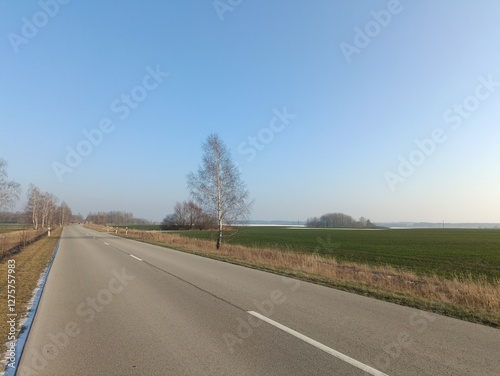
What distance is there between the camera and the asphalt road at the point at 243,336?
4449 mm

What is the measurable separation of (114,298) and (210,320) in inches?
130

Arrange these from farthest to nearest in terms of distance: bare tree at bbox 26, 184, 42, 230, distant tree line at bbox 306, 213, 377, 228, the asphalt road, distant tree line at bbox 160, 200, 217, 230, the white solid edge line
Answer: distant tree line at bbox 306, 213, 377, 228, distant tree line at bbox 160, 200, 217, 230, bare tree at bbox 26, 184, 42, 230, the asphalt road, the white solid edge line

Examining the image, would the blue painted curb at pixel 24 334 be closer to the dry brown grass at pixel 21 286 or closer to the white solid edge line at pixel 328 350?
the dry brown grass at pixel 21 286

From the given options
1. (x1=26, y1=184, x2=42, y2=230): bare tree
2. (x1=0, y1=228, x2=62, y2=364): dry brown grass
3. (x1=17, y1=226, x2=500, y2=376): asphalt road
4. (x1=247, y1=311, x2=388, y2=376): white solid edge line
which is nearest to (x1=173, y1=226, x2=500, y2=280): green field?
(x1=17, y1=226, x2=500, y2=376): asphalt road

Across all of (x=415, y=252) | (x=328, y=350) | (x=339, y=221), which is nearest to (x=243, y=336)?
(x=328, y=350)

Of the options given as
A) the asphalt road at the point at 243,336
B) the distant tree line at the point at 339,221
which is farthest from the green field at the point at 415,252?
the distant tree line at the point at 339,221

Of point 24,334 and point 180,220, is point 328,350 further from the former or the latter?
point 180,220

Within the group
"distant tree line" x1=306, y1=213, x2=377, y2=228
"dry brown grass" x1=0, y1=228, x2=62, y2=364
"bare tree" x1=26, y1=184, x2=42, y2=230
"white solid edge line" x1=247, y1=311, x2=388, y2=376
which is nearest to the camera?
"white solid edge line" x1=247, y1=311, x2=388, y2=376

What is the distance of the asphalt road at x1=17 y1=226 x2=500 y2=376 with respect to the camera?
4449mm

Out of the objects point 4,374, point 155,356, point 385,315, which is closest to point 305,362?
point 155,356

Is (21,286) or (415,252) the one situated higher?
(21,286)

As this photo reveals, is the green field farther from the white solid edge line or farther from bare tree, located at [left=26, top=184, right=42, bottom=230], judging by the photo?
bare tree, located at [left=26, top=184, right=42, bottom=230]

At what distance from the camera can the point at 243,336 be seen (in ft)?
18.4

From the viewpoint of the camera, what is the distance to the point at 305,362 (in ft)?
14.8
